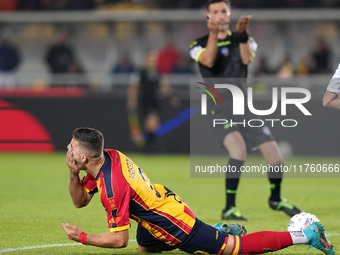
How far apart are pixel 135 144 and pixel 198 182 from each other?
4.17 metres

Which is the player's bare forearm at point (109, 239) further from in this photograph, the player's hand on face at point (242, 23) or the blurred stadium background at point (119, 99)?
the player's hand on face at point (242, 23)

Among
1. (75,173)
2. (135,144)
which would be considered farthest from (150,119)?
(75,173)

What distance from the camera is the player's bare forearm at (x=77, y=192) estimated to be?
4.28 m

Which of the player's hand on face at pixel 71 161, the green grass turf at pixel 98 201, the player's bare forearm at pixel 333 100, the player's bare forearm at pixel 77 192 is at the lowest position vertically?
the green grass turf at pixel 98 201

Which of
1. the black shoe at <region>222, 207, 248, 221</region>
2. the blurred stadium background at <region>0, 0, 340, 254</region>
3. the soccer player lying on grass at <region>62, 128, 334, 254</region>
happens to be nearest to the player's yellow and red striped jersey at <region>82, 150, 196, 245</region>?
the soccer player lying on grass at <region>62, 128, 334, 254</region>

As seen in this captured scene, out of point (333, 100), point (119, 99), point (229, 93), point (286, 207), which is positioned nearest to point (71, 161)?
point (333, 100)

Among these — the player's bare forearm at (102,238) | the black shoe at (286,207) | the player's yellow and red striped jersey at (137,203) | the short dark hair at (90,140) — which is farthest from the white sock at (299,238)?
the black shoe at (286,207)

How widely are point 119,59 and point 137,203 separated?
47.0 ft

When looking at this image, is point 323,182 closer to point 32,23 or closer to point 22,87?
point 22,87

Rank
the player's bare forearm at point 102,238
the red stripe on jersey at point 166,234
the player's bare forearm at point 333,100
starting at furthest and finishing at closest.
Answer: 1. the player's bare forearm at point 333,100
2. the red stripe on jersey at point 166,234
3. the player's bare forearm at point 102,238

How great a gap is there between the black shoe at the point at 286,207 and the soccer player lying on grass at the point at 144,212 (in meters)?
1.91

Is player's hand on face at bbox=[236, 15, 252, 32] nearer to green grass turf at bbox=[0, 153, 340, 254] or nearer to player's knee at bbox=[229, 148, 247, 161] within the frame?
player's knee at bbox=[229, 148, 247, 161]

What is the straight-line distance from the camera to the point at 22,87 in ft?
46.0

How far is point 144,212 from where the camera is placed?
4.15 metres
